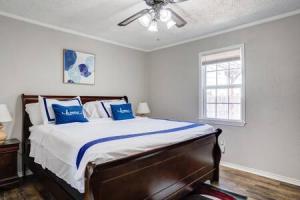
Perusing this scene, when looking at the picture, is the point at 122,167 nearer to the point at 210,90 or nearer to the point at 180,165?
the point at 180,165

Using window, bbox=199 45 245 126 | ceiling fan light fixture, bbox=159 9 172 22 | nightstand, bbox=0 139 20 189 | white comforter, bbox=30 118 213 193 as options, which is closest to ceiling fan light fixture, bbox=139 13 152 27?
ceiling fan light fixture, bbox=159 9 172 22

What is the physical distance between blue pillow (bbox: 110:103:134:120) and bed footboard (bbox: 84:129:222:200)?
1.49 m

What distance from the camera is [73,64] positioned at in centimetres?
353

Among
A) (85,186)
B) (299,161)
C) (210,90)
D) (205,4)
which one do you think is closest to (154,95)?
(210,90)

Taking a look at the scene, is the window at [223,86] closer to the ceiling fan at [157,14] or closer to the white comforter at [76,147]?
the white comforter at [76,147]

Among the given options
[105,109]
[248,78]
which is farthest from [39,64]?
[248,78]

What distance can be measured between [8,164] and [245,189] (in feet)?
10.4

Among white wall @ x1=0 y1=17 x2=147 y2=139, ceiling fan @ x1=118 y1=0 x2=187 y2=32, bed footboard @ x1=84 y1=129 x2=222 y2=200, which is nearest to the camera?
bed footboard @ x1=84 y1=129 x2=222 y2=200

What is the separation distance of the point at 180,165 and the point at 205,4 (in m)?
2.06

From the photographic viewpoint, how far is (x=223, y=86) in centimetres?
352

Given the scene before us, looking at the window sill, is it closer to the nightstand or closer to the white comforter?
the white comforter

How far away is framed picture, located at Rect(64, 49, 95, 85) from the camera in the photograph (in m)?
3.46

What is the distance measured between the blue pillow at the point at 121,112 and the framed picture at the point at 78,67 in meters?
0.82

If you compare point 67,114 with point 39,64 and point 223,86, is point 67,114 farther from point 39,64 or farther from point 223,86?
point 223,86
